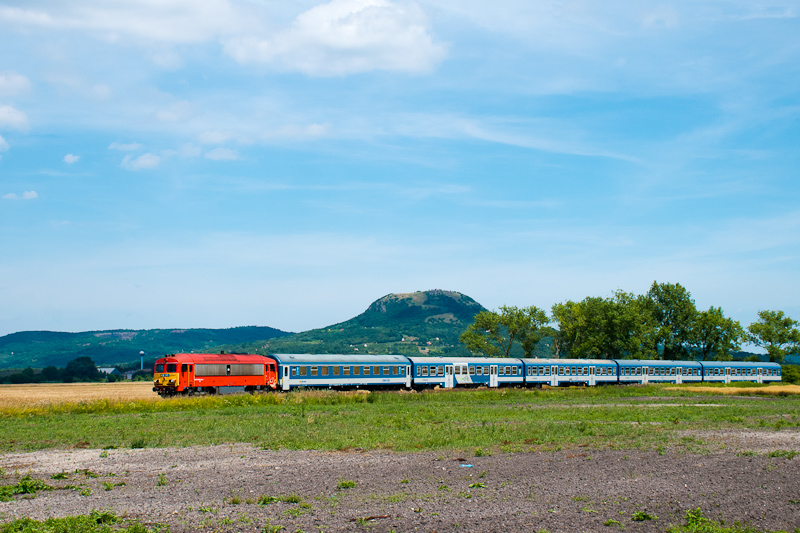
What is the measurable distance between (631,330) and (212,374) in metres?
81.1

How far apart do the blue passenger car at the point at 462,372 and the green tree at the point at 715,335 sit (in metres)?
67.4

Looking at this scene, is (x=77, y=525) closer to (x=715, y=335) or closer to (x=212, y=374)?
(x=212, y=374)

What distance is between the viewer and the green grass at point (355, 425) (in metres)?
23.0

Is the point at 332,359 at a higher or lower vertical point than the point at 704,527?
higher

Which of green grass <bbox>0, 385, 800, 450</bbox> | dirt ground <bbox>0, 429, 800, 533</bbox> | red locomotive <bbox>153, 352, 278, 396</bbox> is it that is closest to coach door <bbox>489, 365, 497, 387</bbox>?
red locomotive <bbox>153, 352, 278, 396</bbox>

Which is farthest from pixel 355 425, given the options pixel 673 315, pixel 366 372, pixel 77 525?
pixel 673 315

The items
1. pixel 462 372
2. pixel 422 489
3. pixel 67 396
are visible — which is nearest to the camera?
pixel 422 489

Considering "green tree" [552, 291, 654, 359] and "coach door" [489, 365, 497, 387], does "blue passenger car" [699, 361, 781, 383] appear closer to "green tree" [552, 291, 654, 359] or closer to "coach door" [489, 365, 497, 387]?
"green tree" [552, 291, 654, 359]

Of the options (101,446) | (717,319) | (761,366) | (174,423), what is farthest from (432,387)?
(717,319)

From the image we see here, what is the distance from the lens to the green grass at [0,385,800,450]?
75.4 feet

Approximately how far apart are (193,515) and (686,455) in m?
14.1

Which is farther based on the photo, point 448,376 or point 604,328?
point 604,328

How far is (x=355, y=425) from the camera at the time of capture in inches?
1139

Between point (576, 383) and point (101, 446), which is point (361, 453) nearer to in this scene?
point (101, 446)
